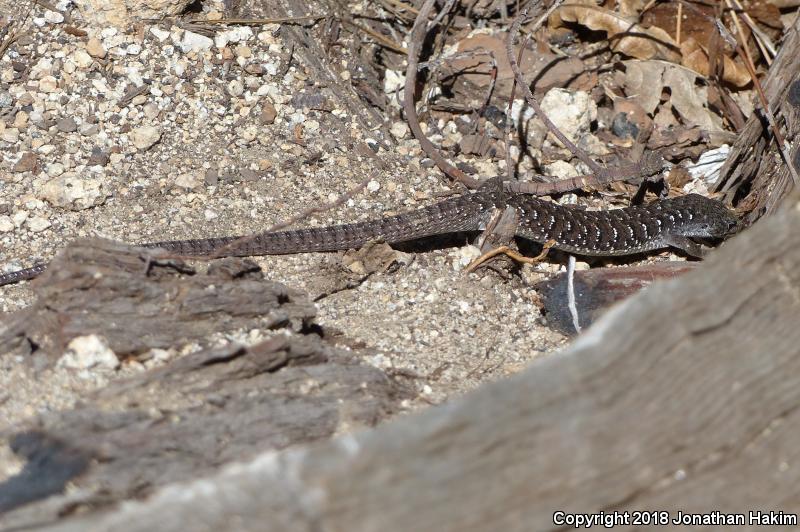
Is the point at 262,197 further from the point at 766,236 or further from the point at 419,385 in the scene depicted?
the point at 766,236

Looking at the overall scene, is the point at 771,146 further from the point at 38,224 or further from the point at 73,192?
the point at 38,224

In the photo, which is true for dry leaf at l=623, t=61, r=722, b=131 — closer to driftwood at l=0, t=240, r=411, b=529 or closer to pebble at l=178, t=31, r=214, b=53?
pebble at l=178, t=31, r=214, b=53

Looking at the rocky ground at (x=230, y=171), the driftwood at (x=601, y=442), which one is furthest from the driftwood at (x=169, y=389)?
the rocky ground at (x=230, y=171)

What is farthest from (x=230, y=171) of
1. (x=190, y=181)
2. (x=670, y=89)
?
(x=670, y=89)

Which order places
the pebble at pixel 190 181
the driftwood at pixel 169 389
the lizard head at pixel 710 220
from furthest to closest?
the lizard head at pixel 710 220
the pebble at pixel 190 181
the driftwood at pixel 169 389

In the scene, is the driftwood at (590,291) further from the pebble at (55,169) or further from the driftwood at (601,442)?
the pebble at (55,169)
